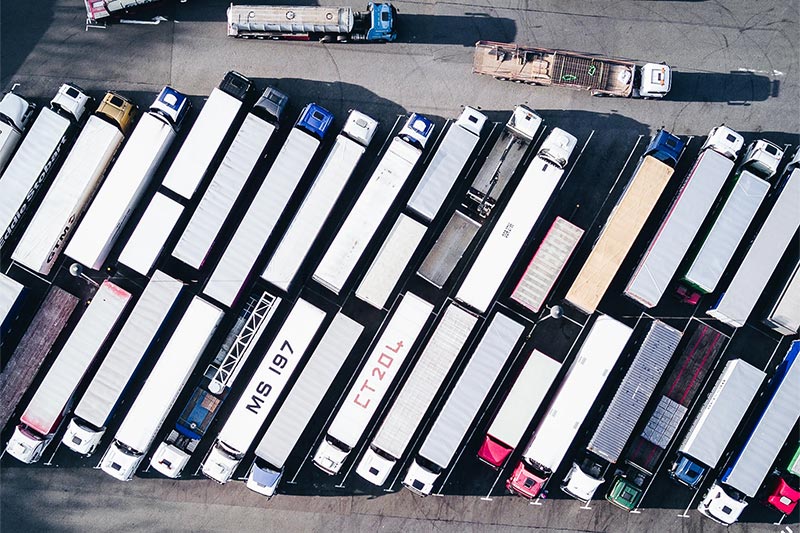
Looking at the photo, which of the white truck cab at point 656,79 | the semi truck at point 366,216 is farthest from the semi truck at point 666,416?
the semi truck at point 366,216

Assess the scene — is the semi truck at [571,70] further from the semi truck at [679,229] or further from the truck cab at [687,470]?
the truck cab at [687,470]

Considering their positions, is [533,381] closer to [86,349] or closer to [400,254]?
[400,254]

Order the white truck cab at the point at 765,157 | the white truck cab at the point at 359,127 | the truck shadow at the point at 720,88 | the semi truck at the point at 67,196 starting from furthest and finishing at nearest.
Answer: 1. the truck shadow at the point at 720,88
2. the white truck cab at the point at 765,157
3. the white truck cab at the point at 359,127
4. the semi truck at the point at 67,196

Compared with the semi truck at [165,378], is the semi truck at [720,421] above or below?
above

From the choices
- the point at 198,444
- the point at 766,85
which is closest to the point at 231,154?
the point at 198,444

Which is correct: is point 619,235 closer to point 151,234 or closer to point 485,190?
point 485,190

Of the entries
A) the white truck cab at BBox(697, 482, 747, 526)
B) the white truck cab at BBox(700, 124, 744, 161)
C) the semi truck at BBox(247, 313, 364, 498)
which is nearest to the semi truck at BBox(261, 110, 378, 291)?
the semi truck at BBox(247, 313, 364, 498)
